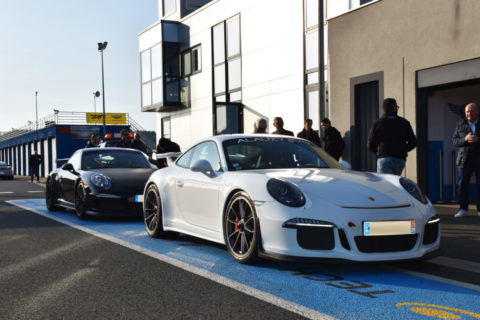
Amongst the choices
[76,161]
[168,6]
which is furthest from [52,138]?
[76,161]

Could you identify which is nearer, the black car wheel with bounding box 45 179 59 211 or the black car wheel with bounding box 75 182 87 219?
the black car wheel with bounding box 75 182 87 219

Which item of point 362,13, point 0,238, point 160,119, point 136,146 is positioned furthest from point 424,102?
point 160,119

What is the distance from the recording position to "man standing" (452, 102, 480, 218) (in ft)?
30.0

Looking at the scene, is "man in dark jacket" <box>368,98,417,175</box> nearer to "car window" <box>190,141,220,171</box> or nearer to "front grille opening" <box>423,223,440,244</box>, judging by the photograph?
"car window" <box>190,141,220,171</box>

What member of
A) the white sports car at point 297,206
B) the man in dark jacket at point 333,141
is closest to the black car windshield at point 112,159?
the man in dark jacket at point 333,141

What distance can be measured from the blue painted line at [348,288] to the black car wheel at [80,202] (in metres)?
3.83

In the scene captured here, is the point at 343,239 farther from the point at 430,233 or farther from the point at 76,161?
the point at 76,161

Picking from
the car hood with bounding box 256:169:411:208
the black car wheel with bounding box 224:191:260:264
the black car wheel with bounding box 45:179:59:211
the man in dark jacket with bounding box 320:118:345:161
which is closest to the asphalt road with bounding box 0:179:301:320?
the black car wheel with bounding box 224:191:260:264

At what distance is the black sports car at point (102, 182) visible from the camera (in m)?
9.64

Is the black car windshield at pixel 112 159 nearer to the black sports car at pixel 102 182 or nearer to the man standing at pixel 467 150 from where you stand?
the black sports car at pixel 102 182

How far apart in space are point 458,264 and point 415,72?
23.6 ft

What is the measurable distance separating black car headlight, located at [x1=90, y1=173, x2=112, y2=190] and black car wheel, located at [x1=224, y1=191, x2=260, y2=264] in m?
4.47

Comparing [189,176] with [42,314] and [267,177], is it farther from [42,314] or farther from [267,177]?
[42,314]

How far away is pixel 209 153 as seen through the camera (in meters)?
6.68
